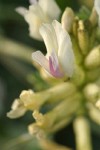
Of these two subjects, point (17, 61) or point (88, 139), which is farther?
point (17, 61)

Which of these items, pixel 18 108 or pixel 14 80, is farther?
pixel 14 80

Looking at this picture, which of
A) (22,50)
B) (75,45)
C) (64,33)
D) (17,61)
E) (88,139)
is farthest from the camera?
(17,61)

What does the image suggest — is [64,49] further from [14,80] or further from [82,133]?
[14,80]

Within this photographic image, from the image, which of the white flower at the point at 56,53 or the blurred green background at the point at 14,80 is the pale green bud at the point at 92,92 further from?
the blurred green background at the point at 14,80

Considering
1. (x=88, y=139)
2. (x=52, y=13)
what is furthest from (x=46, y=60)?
(x=88, y=139)

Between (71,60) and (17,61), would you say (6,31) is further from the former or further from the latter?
(71,60)

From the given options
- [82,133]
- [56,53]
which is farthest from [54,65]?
[82,133]

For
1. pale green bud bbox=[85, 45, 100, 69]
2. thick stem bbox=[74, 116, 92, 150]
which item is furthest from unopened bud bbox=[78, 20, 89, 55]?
thick stem bbox=[74, 116, 92, 150]
